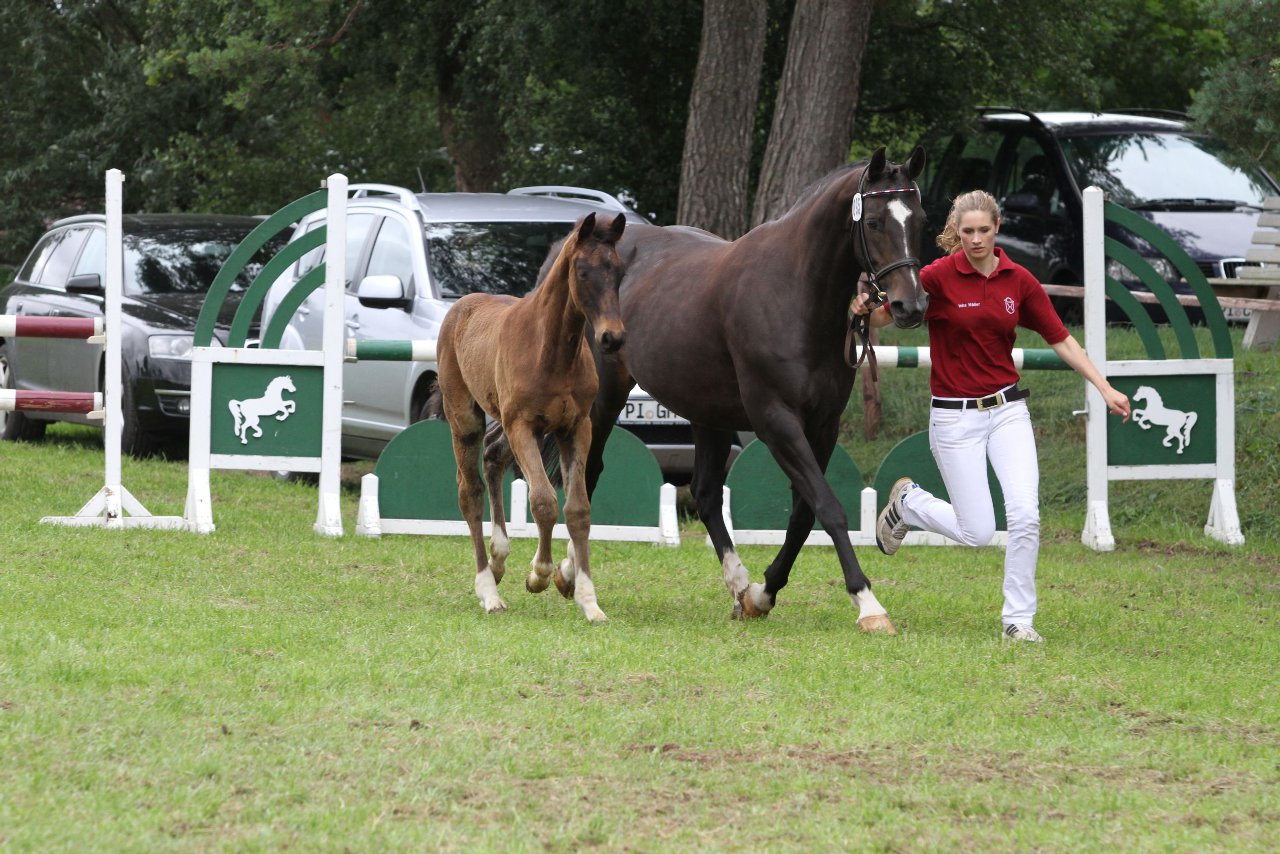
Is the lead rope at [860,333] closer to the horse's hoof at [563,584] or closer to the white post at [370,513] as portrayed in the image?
the horse's hoof at [563,584]

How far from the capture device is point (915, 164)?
6938 millimetres

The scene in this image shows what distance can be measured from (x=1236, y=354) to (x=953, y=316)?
25.6 ft

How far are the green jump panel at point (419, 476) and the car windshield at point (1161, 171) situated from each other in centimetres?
791

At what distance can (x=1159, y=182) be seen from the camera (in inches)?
617

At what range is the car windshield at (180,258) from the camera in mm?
14398

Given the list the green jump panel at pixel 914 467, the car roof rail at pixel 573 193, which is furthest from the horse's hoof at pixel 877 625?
the car roof rail at pixel 573 193

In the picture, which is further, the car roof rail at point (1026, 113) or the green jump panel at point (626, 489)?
the car roof rail at point (1026, 113)

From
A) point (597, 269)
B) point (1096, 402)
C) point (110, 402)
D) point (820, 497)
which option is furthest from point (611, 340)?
point (1096, 402)

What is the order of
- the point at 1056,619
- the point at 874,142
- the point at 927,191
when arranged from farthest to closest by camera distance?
the point at 874,142
the point at 927,191
the point at 1056,619

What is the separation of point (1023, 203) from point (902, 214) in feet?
29.2

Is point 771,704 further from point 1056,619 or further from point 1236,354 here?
point 1236,354

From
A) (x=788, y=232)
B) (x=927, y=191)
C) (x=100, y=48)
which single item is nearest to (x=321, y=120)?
(x=100, y=48)

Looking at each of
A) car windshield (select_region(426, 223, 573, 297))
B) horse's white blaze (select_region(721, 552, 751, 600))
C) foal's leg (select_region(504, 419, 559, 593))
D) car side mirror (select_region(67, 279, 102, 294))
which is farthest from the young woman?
car side mirror (select_region(67, 279, 102, 294))

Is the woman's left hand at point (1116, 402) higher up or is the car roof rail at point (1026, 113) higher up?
the car roof rail at point (1026, 113)
